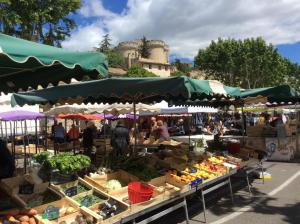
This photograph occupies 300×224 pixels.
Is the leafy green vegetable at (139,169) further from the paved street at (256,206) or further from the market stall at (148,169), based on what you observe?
the paved street at (256,206)

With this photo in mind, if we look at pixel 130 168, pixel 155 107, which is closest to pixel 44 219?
pixel 130 168

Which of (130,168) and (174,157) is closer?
(130,168)

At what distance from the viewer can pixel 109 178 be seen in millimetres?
6387

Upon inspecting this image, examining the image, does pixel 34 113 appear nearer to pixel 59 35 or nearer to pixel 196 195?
pixel 196 195

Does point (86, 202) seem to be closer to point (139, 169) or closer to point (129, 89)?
point (139, 169)

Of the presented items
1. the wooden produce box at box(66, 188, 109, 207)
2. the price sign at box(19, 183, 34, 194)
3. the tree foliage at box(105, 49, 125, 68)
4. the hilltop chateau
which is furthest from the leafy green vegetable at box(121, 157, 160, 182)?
the hilltop chateau

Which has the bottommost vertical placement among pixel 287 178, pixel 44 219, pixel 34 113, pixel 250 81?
pixel 287 178

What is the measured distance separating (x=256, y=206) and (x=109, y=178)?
323 centimetres

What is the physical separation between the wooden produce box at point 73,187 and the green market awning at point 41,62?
1.48m

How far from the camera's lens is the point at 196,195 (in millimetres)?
8070

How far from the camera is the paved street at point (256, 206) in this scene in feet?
22.5

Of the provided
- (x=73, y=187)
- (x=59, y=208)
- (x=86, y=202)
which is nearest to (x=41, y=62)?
(x=59, y=208)

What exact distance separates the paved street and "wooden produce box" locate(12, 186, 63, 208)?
230cm

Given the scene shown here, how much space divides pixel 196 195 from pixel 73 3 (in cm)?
2353
